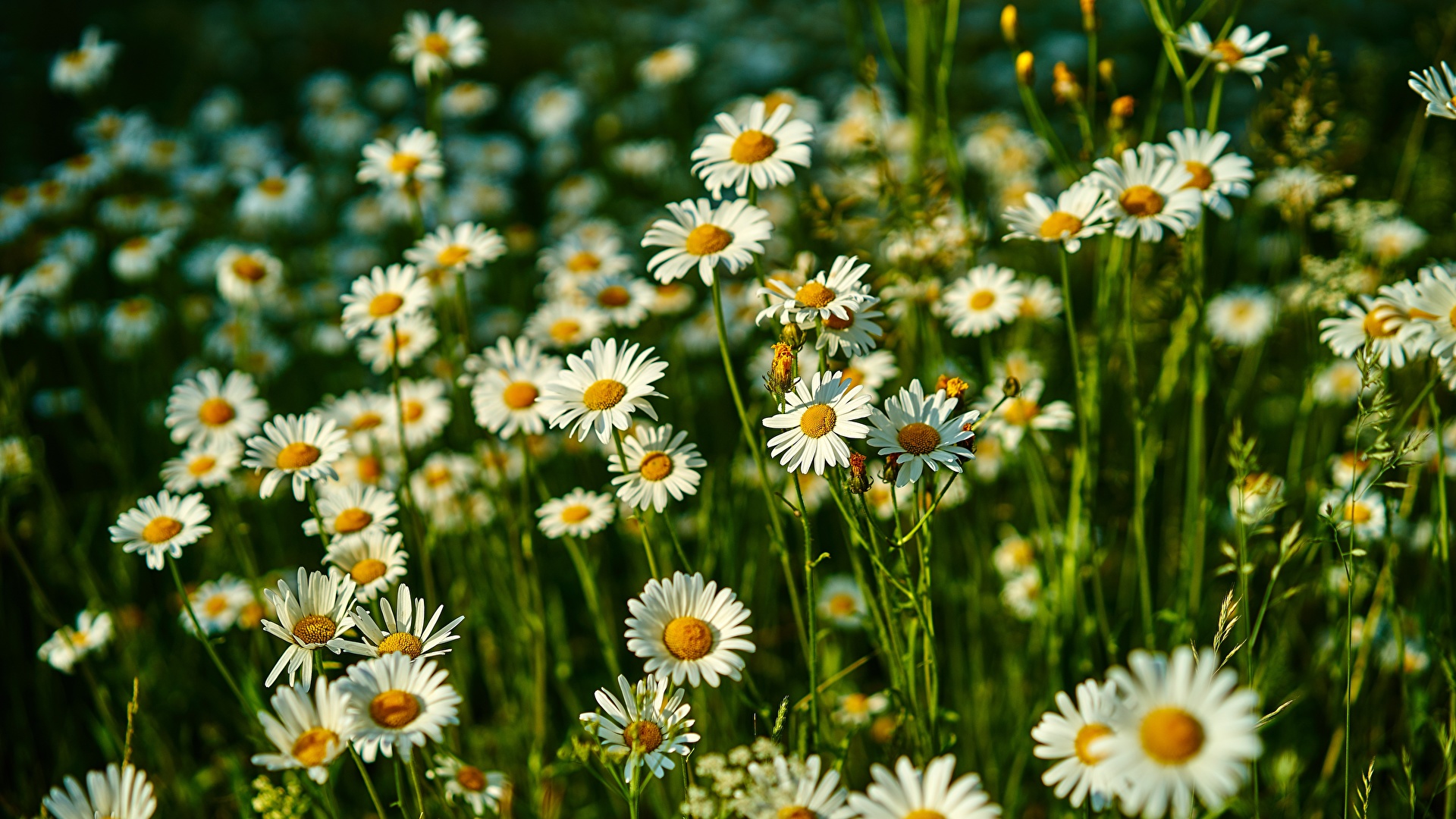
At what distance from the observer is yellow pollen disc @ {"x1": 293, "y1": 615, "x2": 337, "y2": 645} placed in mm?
A: 1660

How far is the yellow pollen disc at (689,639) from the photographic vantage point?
1.66 metres

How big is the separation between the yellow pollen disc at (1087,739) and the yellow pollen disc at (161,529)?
6.84 ft

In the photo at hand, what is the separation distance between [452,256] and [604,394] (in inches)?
39.3

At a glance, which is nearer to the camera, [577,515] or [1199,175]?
[1199,175]

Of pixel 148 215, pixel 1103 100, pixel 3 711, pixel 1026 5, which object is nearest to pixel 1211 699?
pixel 1103 100

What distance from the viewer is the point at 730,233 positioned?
7.02 feet

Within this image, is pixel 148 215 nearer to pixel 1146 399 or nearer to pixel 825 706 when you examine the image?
pixel 825 706

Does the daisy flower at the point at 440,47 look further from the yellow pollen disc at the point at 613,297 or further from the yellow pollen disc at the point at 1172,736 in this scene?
the yellow pollen disc at the point at 1172,736

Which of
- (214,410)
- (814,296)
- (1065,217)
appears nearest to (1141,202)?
(1065,217)

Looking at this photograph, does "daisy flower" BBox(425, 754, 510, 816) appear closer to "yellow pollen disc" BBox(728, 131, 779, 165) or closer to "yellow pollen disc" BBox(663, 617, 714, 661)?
"yellow pollen disc" BBox(663, 617, 714, 661)

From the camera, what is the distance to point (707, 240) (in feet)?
6.91

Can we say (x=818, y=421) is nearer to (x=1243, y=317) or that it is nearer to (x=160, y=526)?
(x=160, y=526)

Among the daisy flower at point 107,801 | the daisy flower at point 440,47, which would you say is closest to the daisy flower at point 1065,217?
the daisy flower at point 107,801

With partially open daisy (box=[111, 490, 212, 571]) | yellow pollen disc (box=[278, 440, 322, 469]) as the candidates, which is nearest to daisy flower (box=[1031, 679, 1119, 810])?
yellow pollen disc (box=[278, 440, 322, 469])
